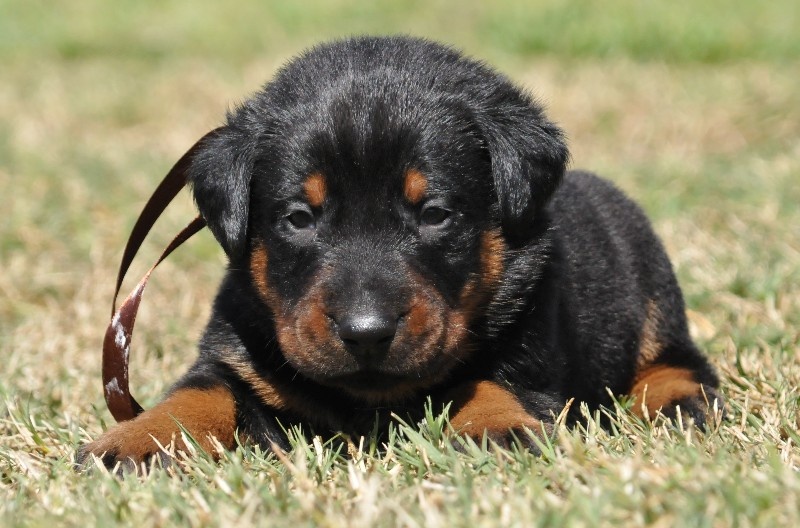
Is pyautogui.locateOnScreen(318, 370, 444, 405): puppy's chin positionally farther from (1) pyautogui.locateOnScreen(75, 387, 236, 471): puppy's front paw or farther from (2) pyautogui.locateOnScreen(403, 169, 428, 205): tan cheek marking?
(2) pyautogui.locateOnScreen(403, 169, 428, 205): tan cheek marking

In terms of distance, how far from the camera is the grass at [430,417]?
2.37 meters

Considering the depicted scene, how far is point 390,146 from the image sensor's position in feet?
9.90

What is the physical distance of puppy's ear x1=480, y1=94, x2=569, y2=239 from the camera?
10.5 feet

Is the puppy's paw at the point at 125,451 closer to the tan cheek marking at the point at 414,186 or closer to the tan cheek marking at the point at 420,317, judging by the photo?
the tan cheek marking at the point at 420,317

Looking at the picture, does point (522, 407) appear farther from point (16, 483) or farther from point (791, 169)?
point (791, 169)

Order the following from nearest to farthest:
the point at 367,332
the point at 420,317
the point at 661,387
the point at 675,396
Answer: the point at 367,332 < the point at 420,317 < the point at 675,396 < the point at 661,387

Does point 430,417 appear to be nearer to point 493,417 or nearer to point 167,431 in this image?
point 493,417

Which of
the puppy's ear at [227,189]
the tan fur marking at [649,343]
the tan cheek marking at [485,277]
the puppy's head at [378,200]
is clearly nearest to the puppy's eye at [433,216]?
the puppy's head at [378,200]

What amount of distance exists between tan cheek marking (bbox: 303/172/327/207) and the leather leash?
55 cm

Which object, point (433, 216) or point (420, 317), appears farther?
point (433, 216)

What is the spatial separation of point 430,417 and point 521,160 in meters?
0.84

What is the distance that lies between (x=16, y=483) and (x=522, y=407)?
4.55ft

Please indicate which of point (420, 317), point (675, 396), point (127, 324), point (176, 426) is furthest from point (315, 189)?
point (675, 396)

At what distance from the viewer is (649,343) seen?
13.6 ft
